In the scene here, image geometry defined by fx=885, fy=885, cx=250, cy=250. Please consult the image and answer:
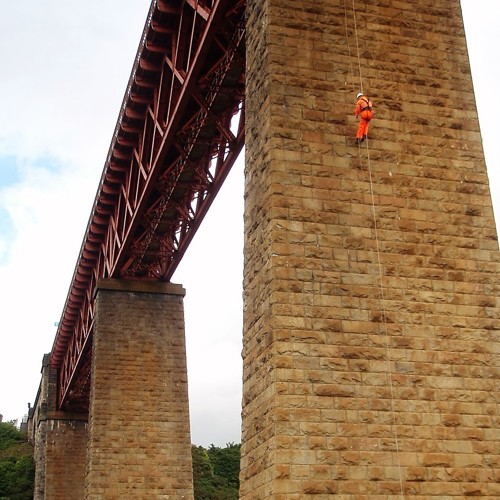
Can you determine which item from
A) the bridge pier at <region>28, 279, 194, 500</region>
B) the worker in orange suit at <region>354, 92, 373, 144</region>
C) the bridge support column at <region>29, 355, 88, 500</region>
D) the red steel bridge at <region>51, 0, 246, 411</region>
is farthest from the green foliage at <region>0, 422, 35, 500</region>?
the worker in orange suit at <region>354, 92, 373, 144</region>

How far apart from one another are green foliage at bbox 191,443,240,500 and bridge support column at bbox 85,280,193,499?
3307 centimetres

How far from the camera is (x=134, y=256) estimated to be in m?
27.3

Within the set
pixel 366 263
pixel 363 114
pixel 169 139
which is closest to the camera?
pixel 366 263

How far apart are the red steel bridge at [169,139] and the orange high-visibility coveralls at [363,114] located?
497cm

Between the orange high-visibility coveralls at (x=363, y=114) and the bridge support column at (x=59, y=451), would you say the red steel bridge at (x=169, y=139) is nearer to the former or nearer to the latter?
the orange high-visibility coveralls at (x=363, y=114)

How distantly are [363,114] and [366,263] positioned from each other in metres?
2.09

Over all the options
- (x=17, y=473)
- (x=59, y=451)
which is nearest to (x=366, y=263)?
(x=59, y=451)

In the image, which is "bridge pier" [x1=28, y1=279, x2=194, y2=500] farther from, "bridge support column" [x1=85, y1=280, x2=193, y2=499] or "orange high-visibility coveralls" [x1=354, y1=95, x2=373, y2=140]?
"orange high-visibility coveralls" [x1=354, y1=95, x2=373, y2=140]

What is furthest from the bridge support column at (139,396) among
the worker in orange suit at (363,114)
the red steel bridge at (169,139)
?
the worker in orange suit at (363,114)

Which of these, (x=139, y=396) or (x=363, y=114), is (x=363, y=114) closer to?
(x=363, y=114)

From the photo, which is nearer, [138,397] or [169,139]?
[169,139]

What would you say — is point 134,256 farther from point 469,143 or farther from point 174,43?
point 469,143

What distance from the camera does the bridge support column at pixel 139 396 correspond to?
25422 millimetres

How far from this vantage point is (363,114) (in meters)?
12.2
